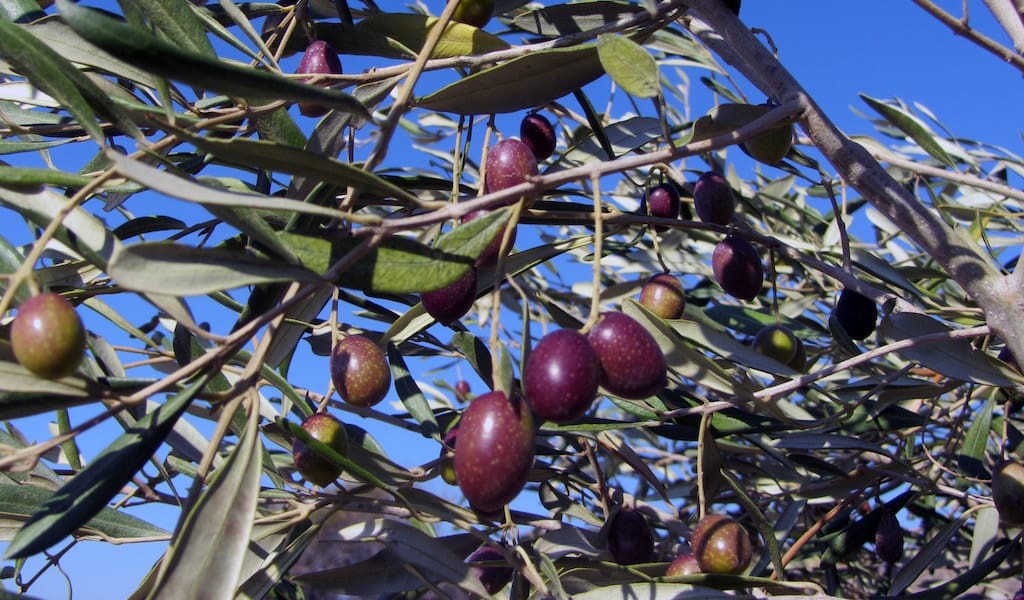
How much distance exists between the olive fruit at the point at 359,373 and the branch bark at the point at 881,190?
0.70 meters

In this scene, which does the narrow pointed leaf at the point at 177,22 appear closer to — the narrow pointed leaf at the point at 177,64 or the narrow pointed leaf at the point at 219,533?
the narrow pointed leaf at the point at 177,64

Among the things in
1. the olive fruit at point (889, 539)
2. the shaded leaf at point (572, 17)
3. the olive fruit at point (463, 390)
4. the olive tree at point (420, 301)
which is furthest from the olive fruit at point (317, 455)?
the olive fruit at point (463, 390)

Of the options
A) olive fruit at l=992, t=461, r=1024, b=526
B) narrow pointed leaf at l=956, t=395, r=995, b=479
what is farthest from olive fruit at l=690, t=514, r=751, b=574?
narrow pointed leaf at l=956, t=395, r=995, b=479

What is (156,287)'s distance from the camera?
2.52ft

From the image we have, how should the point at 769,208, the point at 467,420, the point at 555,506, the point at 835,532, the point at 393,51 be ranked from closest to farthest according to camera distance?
the point at 467,420 → the point at 393,51 → the point at 555,506 → the point at 835,532 → the point at 769,208

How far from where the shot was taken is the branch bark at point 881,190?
116 centimetres

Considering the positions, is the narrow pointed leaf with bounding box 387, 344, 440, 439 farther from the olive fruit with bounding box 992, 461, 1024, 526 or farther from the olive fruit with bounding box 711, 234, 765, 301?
the olive fruit with bounding box 992, 461, 1024, 526

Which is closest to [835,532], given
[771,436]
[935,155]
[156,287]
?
[771,436]

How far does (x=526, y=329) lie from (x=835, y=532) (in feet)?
4.51

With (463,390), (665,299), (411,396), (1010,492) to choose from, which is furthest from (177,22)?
(463,390)

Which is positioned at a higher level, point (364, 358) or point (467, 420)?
point (364, 358)

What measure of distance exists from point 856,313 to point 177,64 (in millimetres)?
1279

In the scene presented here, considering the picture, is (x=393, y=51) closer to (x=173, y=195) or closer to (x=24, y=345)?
(x=173, y=195)

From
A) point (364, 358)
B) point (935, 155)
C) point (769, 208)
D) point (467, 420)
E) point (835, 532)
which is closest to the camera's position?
point (467, 420)
